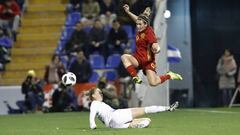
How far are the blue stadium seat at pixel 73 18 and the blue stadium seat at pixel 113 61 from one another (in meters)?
3.35

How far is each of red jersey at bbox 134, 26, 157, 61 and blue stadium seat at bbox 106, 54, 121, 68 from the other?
34.4ft

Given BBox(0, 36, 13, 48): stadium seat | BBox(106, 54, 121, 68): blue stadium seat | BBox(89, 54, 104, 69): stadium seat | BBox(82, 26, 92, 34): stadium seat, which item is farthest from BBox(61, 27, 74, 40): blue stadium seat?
BBox(106, 54, 121, 68): blue stadium seat

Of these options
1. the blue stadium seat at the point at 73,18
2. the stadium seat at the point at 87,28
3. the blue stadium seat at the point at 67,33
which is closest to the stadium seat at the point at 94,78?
the stadium seat at the point at 87,28

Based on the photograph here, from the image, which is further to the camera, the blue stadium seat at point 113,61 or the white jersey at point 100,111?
the blue stadium seat at point 113,61

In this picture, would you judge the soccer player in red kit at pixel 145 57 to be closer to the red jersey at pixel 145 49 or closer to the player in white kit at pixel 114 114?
the red jersey at pixel 145 49

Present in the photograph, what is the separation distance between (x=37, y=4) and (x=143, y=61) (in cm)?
1608

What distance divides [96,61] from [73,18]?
3.31m

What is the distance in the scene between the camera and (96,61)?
26.4 m

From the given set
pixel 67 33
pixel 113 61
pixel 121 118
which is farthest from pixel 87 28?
pixel 121 118

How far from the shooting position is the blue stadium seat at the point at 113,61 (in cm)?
2599

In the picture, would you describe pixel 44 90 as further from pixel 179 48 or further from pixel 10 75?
pixel 179 48

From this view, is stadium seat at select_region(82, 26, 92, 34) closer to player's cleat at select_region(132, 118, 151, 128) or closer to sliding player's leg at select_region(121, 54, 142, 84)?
sliding player's leg at select_region(121, 54, 142, 84)

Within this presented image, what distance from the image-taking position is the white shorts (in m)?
13.1

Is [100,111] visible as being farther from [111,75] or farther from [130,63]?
[111,75]
